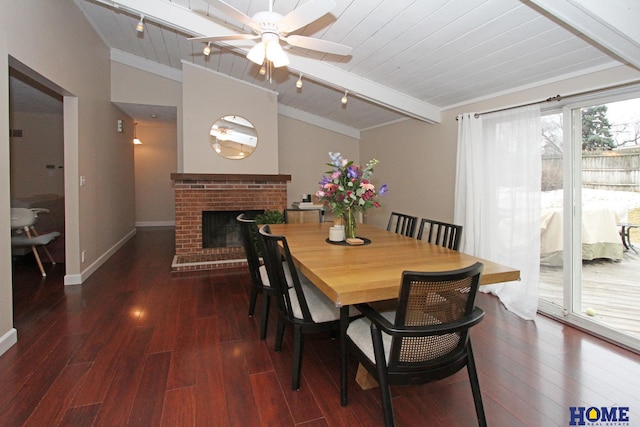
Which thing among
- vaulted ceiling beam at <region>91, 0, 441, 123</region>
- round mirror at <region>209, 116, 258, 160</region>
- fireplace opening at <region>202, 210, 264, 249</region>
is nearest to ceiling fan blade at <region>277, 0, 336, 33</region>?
vaulted ceiling beam at <region>91, 0, 441, 123</region>

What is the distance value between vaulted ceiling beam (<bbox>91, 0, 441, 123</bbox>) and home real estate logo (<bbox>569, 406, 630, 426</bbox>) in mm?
3063

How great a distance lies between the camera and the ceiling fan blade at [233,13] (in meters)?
1.82

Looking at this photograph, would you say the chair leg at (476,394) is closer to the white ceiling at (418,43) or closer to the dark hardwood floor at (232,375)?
the dark hardwood floor at (232,375)

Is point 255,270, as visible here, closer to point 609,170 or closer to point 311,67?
point 311,67

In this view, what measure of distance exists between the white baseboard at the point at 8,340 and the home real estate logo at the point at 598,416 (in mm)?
3257

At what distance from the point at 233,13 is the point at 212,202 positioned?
3172 mm

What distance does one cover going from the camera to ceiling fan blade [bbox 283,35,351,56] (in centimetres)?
218

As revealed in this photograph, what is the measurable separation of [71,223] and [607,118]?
4938 millimetres

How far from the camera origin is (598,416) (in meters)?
1.62

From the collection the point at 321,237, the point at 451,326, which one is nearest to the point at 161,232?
the point at 321,237

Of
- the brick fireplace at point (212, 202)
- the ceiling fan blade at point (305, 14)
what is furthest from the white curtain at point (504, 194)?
the brick fireplace at point (212, 202)

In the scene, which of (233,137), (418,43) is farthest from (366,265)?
(233,137)

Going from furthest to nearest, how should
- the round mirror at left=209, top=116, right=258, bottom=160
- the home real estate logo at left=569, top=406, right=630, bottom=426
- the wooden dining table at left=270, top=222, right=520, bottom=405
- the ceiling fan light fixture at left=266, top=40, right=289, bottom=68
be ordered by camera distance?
the round mirror at left=209, top=116, right=258, bottom=160, the ceiling fan light fixture at left=266, top=40, right=289, bottom=68, the home real estate logo at left=569, top=406, right=630, bottom=426, the wooden dining table at left=270, top=222, right=520, bottom=405

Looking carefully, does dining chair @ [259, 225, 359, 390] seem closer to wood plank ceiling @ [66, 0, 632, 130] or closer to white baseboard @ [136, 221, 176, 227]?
wood plank ceiling @ [66, 0, 632, 130]
